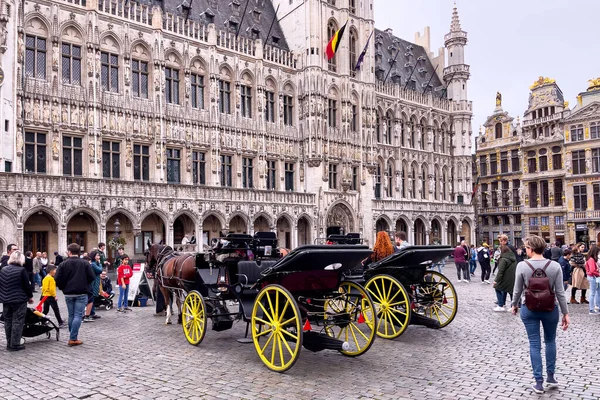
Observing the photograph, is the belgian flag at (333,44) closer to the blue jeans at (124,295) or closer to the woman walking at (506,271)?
the woman walking at (506,271)

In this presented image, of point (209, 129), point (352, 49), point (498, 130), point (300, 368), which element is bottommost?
point (300, 368)

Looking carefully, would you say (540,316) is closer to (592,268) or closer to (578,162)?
(592,268)

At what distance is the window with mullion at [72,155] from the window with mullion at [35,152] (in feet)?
3.08

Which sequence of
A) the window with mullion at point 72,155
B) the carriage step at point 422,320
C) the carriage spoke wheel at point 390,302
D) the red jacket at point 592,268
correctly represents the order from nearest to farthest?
the carriage spoke wheel at point 390,302 < the carriage step at point 422,320 < the red jacket at point 592,268 < the window with mullion at point 72,155

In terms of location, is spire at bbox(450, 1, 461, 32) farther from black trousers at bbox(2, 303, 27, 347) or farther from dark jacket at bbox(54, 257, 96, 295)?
black trousers at bbox(2, 303, 27, 347)

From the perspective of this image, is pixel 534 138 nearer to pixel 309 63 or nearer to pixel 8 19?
pixel 309 63

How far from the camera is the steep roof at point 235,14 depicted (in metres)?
31.6

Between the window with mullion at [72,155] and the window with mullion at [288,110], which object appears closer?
the window with mullion at [72,155]

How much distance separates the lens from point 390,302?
9094 millimetres

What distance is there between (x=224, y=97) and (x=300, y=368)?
25626 mm

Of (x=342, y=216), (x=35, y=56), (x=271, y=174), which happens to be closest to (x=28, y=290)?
(x=35, y=56)

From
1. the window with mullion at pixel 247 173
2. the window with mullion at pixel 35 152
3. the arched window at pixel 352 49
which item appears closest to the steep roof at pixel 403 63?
the arched window at pixel 352 49

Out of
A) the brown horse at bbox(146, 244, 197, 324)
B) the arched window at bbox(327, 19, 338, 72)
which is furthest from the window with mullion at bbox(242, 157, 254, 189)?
the brown horse at bbox(146, 244, 197, 324)

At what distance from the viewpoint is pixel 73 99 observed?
2475 centimetres
